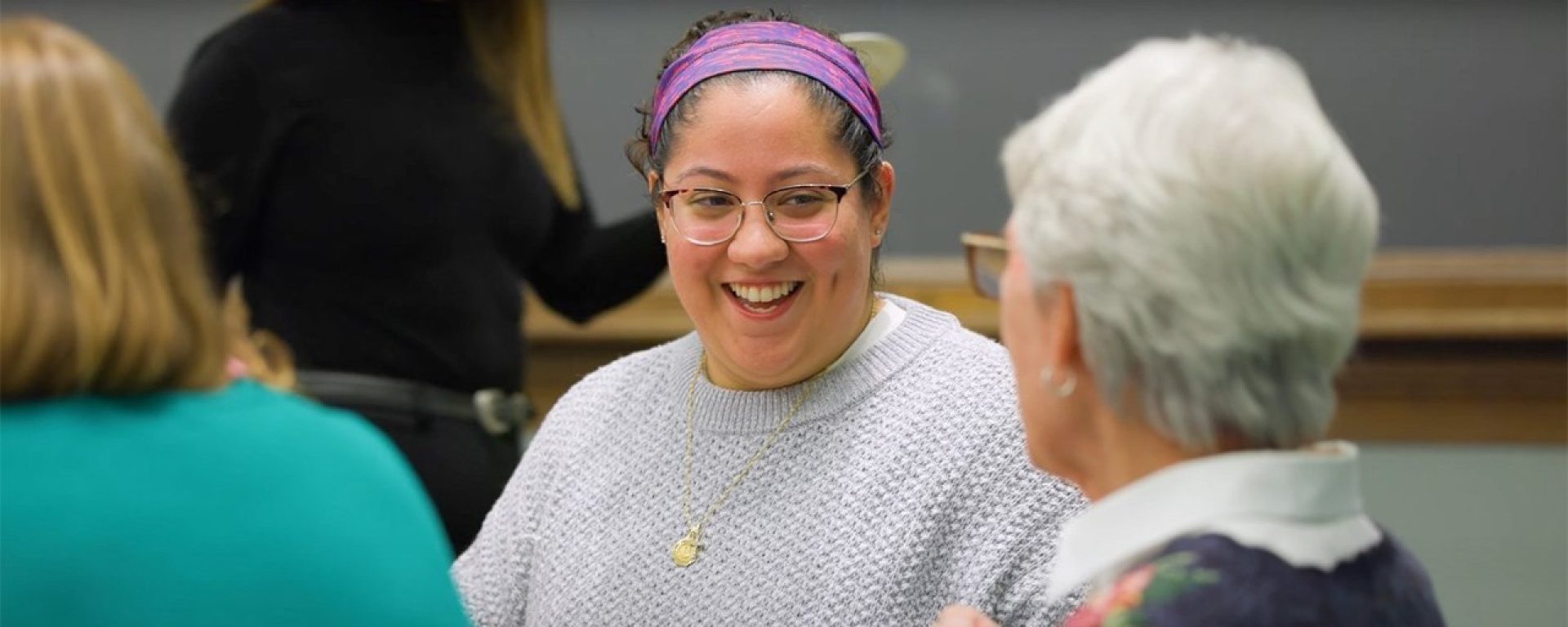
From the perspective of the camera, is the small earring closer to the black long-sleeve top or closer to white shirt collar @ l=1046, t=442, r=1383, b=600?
white shirt collar @ l=1046, t=442, r=1383, b=600

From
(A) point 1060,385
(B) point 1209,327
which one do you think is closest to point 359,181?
(A) point 1060,385

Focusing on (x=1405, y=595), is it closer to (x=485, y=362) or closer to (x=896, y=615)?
(x=896, y=615)

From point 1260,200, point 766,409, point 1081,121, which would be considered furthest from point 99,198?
point 766,409

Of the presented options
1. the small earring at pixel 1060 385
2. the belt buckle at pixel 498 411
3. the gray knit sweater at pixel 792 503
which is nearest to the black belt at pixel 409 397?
the belt buckle at pixel 498 411

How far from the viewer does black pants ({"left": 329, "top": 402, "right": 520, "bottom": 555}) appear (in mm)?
2562

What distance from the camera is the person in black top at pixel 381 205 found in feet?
8.35

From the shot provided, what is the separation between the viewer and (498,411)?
267cm

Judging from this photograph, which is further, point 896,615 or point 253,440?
point 896,615

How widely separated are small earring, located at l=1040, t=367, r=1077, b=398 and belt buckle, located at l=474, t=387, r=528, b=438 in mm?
1457

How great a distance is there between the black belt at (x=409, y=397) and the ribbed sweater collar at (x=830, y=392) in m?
0.66

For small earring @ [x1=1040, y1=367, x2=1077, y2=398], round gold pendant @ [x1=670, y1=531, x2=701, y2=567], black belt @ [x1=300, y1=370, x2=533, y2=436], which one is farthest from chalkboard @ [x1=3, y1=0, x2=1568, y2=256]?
small earring @ [x1=1040, y1=367, x2=1077, y2=398]

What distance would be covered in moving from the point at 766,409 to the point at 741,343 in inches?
3.0

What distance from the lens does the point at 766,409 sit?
1998 mm

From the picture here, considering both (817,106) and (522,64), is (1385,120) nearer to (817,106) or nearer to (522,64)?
(522,64)
